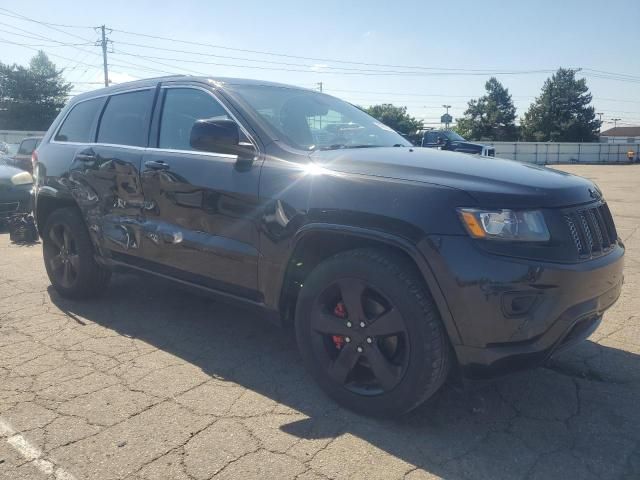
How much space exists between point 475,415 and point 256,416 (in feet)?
3.74

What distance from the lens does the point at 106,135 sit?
436 centimetres

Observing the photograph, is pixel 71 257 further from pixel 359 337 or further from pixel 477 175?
pixel 477 175

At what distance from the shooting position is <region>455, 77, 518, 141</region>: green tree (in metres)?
72.5

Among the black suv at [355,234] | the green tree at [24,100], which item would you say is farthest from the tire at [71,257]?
the green tree at [24,100]

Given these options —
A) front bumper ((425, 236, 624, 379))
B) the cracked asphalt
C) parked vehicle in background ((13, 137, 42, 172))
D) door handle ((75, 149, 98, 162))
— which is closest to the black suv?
front bumper ((425, 236, 624, 379))

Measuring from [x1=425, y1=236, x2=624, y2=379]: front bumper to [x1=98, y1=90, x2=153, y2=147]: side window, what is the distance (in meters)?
2.58

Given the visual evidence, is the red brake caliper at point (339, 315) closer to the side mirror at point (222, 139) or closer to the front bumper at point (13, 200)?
the side mirror at point (222, 139)

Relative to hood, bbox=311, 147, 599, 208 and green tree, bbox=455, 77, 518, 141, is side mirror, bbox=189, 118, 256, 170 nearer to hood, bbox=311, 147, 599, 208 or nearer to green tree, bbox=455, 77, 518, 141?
hood, bbox=311, 147, 599, 208

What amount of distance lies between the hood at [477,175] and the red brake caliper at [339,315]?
71cm

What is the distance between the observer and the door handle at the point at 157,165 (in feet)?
11.9

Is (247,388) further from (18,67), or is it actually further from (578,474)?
(18,67)

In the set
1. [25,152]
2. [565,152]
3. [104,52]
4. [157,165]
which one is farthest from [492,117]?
[157,165]

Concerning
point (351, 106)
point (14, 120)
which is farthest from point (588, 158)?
point (14, 120)

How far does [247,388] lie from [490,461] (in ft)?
4.55
